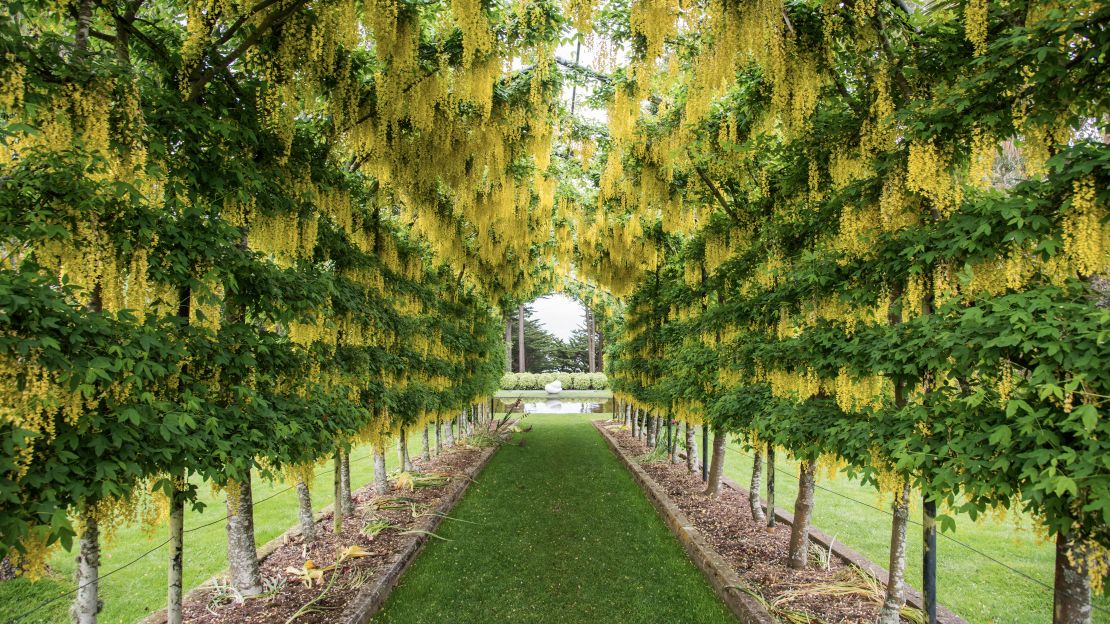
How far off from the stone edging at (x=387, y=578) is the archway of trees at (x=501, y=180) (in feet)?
3.33

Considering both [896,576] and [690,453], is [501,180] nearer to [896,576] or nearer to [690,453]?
[896,576]

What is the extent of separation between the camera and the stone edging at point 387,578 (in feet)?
14.8

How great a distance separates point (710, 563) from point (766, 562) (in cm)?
66

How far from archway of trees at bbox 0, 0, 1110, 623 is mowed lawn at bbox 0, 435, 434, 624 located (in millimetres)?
998

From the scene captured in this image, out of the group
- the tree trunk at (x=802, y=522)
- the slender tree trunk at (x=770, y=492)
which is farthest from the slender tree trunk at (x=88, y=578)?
the slender tree trunk at (x=770, y=492)

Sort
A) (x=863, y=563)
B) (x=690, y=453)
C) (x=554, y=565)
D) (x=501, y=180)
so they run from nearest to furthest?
(x=863, y=563), (x=554, y=565), (x=501, y=180), (x=690, y=453)

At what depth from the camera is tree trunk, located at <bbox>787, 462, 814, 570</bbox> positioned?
5.30 meters

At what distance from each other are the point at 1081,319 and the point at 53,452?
14.8 ft

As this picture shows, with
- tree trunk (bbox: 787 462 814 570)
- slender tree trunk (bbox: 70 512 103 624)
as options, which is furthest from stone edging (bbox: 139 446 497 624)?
tree trunk (bbox: 787 462 814 570)

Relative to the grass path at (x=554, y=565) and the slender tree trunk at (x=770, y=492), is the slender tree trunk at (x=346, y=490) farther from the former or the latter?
the slender tree trunk at (x=770, y=492)

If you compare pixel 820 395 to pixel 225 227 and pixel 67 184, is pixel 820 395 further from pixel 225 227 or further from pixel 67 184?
pixel 67 184

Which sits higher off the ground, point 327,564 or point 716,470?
point 716,470

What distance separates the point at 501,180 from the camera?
6.79m

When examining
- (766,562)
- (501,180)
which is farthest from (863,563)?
(501,180)
